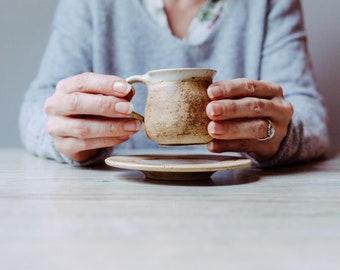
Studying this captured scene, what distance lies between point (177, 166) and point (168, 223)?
176mm

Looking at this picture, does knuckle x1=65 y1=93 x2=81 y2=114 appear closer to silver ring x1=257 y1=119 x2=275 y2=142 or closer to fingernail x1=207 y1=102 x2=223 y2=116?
fingernail x1=207 y1=102 x2=223 y2=116

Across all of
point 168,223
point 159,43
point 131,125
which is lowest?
point 168,223

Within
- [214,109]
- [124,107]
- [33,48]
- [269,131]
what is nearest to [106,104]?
[124,107]

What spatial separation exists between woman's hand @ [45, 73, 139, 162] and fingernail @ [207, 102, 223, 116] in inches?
4.7

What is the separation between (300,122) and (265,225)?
1.73 ft

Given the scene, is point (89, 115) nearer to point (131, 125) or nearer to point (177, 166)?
point (131, 125)

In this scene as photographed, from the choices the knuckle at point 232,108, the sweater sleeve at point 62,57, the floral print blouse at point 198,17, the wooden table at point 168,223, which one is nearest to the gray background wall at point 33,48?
the sweater sleeve at point 62,57

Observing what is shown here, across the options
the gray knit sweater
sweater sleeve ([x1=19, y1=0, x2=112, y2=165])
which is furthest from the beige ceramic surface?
the gray knit sweater

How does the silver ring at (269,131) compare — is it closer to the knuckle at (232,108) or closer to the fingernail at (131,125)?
the knuckle at (232,108)

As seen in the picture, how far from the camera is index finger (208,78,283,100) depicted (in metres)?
0.72

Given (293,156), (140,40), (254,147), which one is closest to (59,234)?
(254,147)

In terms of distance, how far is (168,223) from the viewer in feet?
1.51

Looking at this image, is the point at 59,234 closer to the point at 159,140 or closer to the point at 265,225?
the point at 265,225

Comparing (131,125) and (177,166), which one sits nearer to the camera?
(177,166)
